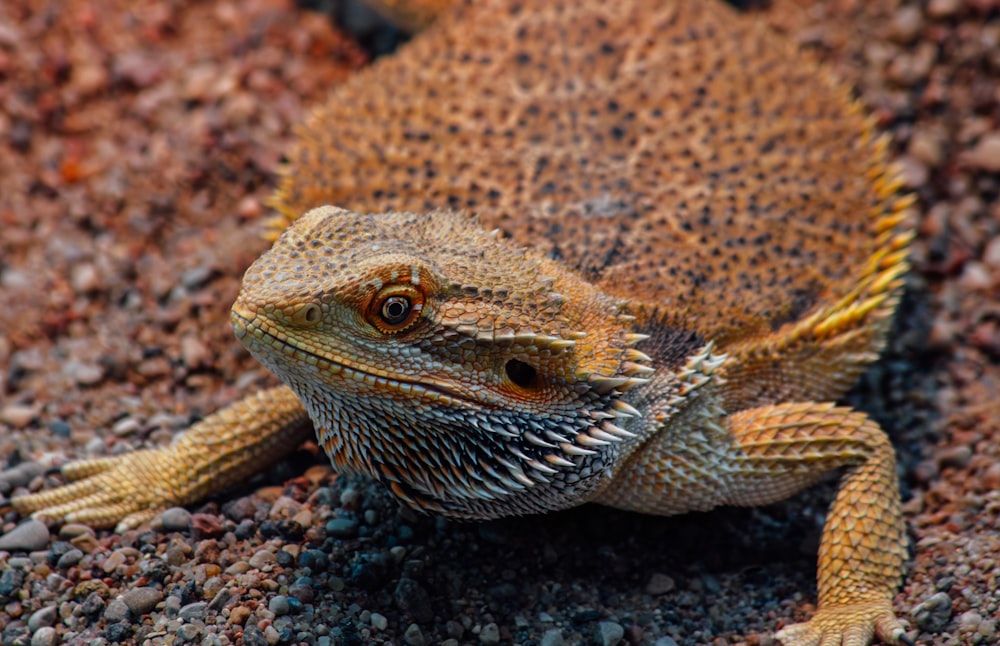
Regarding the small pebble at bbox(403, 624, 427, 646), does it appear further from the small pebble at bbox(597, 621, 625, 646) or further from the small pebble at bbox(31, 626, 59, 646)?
the small pebble at bbox(31, 626, 59, 646)

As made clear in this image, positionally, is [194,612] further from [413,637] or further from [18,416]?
[18,416]

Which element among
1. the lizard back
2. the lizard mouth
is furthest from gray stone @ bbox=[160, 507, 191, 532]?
the lizard back

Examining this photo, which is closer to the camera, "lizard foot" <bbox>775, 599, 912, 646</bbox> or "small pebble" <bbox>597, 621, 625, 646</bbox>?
"lizard foot" <bbox>775, 599, 912, 646</bbox>

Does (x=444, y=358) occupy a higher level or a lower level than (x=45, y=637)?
higher

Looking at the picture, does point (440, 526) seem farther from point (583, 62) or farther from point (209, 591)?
point (583, 62)

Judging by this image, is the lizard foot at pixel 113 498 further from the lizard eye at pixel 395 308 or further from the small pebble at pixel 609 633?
the small pebble at pixel 609 633

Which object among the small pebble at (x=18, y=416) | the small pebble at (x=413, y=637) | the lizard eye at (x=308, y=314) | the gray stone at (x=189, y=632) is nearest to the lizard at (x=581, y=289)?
the lizard eye at (x=308, y=314)

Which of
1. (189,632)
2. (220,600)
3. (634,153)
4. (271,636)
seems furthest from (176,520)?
(634,153)
